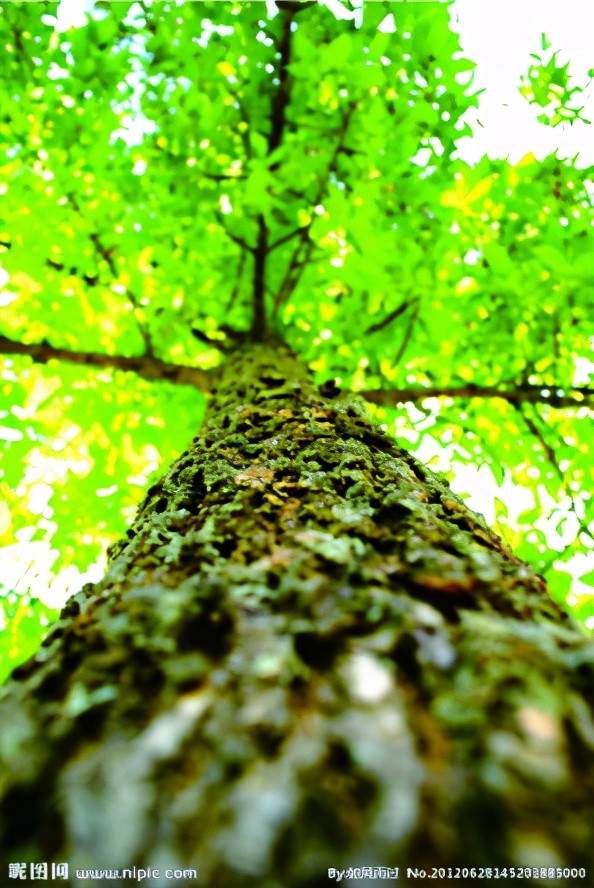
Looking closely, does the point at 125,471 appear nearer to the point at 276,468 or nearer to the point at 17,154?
the point at 17,154

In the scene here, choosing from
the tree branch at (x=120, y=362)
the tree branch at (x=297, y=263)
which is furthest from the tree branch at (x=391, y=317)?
the tree branch at (x=120, y=362)

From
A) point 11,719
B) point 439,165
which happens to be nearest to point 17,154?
point 439,165

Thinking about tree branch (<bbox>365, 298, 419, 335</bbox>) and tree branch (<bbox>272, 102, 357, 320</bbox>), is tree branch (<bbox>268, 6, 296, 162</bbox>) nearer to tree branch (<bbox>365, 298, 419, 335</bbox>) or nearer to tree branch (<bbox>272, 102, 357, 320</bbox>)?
tree branch (<bbox>272, 102, 357, 320</bbox>)

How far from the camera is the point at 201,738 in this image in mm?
738

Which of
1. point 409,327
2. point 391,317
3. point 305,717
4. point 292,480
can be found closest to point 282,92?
point 391,317

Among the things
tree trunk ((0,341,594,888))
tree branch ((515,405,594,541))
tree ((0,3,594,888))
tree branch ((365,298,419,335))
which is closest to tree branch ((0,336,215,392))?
tree ((0,3,594,888))

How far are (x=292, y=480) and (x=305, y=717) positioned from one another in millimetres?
888

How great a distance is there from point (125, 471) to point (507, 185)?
10.7 ft

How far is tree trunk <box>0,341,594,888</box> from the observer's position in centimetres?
62

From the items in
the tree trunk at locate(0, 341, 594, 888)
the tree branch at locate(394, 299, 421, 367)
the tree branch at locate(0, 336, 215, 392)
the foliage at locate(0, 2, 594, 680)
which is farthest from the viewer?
the tree branch at locate(0, 336, 215, 392)

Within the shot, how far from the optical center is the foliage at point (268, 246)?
266 centimetres

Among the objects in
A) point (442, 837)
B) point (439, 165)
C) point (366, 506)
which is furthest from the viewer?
point (439, 165)

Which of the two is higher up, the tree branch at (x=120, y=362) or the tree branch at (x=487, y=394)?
the tree branch at (x=487, y=394)

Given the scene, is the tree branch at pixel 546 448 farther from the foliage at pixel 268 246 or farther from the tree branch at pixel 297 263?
the tree branch at pixel 297 263
